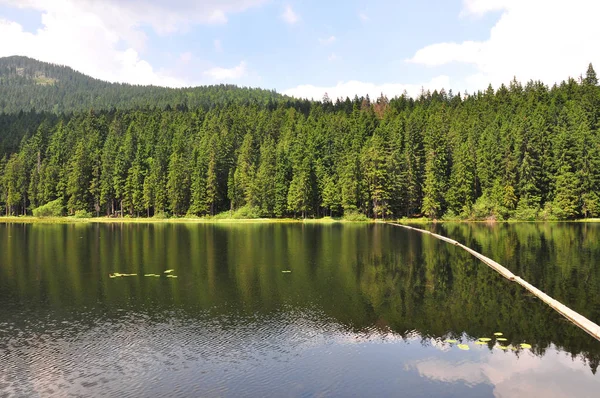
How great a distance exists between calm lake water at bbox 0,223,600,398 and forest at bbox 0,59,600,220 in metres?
72.2

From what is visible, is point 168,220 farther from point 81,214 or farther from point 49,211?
point 49,211

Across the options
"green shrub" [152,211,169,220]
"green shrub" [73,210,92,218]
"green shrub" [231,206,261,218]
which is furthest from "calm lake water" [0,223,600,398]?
"green shrub" [73,210,92,218]

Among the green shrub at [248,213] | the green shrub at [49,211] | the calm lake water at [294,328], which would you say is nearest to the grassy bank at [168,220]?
the green shrub at [248,213]

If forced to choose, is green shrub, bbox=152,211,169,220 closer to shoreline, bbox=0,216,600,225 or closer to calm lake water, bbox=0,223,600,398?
shoreline, bbox=0,216,600,225

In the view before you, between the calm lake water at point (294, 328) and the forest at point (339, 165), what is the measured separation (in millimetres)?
72182

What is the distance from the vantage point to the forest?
365 feet

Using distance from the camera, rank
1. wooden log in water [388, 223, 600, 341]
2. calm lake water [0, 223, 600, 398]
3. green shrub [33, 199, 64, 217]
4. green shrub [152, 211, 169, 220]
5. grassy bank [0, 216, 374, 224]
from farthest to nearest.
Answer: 1. green shrub [33, 199, 64, 217]
2. green shrub [152, 211, 169, 220]
3. grassy bank [0, 216, 374, 224]
4. wooden log in water [388, 223, 600, 341]
5. calm lake water [0, 223, 600, 398]

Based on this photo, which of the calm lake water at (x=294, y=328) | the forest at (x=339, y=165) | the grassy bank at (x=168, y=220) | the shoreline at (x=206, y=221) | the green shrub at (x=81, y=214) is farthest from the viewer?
the green shrub at (x=81, y=214)

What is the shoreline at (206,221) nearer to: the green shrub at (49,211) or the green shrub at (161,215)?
the green shrub at (161,215)

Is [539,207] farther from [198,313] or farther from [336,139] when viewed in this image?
[198,313]

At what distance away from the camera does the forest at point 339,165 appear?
365ft

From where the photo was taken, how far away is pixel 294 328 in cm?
2219

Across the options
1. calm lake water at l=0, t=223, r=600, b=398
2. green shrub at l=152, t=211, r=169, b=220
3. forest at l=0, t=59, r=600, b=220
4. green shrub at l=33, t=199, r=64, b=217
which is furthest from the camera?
green shrub at l=33, t=199, r=64, b=217

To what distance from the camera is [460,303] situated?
88.7 ft
